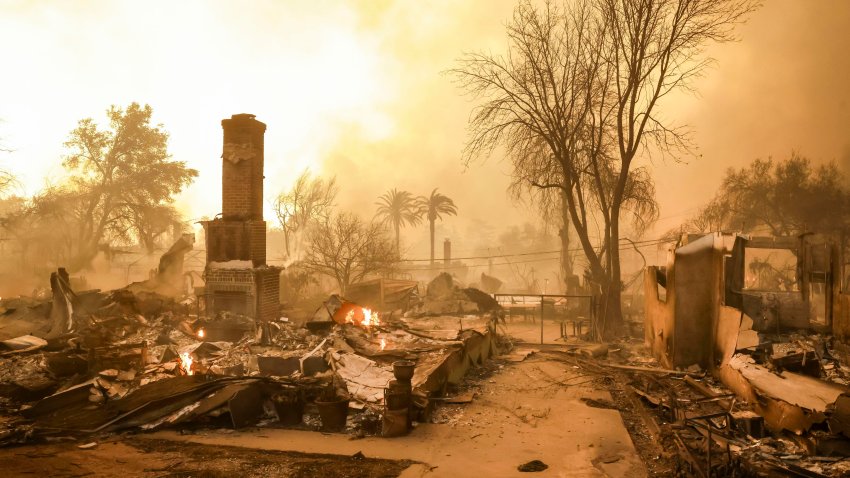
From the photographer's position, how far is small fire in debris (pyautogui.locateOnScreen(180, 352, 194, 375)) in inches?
376

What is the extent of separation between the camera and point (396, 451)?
643 cm

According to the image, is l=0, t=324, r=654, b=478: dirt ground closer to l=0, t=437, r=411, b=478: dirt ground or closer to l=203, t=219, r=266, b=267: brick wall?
l=0, t=437, r=411, b=478: dirt ground

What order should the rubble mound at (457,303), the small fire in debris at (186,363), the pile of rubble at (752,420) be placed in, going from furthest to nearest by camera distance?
the rubble mound at (457,303)
the small fire in debris at (186,363)
the pile of rubble at (752,420)

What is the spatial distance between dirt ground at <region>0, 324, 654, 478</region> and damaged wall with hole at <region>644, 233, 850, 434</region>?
2707 mm

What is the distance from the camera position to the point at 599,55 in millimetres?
17375

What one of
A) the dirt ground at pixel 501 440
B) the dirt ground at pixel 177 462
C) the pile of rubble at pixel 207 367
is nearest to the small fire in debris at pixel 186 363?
the pile of rubble at pixel 207 367

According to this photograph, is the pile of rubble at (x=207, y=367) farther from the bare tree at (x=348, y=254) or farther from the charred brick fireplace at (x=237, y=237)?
the bare tree at (x=348, y=254)

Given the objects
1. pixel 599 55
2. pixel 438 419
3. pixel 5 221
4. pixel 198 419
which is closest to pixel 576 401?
pixel 438 419

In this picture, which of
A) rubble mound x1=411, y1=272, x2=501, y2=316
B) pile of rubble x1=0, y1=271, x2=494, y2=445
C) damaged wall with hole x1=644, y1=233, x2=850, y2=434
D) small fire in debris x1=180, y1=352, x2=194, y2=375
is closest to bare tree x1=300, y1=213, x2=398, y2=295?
rubble mound x1=411, y1=272, x2=501, y2=316

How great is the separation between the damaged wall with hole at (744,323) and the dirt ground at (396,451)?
2707 mm

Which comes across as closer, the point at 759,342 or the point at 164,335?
the point at 759,342

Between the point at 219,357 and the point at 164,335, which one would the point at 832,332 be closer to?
the point at 219,357

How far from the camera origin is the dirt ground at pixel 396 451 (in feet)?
18.9

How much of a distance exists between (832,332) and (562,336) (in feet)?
25.7
